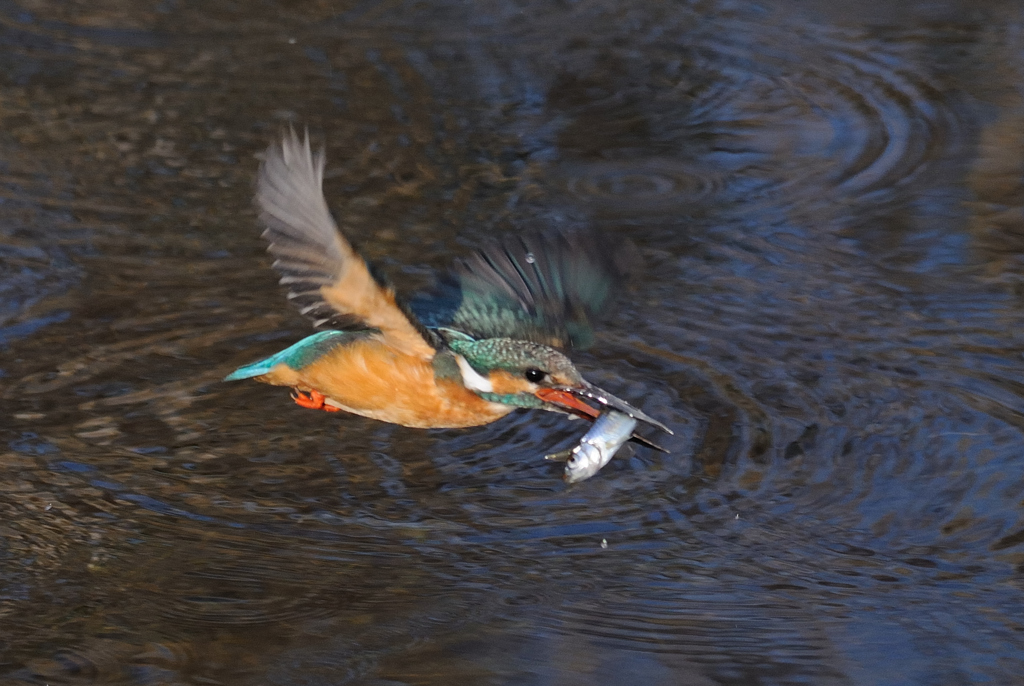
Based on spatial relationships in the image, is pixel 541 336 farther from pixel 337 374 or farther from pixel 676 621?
pixel 676 621

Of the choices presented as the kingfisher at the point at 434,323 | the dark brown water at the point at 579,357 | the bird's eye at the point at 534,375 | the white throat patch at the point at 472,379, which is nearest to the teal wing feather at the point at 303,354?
the kingfisher at the point at 434,323

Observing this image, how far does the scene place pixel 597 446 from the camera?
3.27 meters

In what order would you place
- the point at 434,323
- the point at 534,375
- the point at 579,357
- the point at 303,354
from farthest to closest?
the point at 579,357
the point at 434,323
the point at 303,354
the point at 534,375

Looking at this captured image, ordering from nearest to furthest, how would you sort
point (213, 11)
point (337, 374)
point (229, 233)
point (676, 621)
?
1. point (676, 621)
2. point (337, 374)
3. point (229, 233)
4. point (213, 11)

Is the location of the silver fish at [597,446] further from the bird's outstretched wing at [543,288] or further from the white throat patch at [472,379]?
the bird's outstretched wing at [543,288]

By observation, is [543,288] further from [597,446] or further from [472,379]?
[597,446]

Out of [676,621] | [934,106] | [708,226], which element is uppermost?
[934,106]

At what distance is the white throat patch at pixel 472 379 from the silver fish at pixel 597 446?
1.10ft

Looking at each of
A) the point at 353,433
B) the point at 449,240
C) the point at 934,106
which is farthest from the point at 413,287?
the point at 934,106

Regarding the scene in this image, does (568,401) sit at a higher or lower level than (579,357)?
higher

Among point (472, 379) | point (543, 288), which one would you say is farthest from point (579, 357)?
point (472, 379)

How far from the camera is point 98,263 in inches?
187

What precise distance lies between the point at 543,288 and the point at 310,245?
101 cm

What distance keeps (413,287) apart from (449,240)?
427mm
